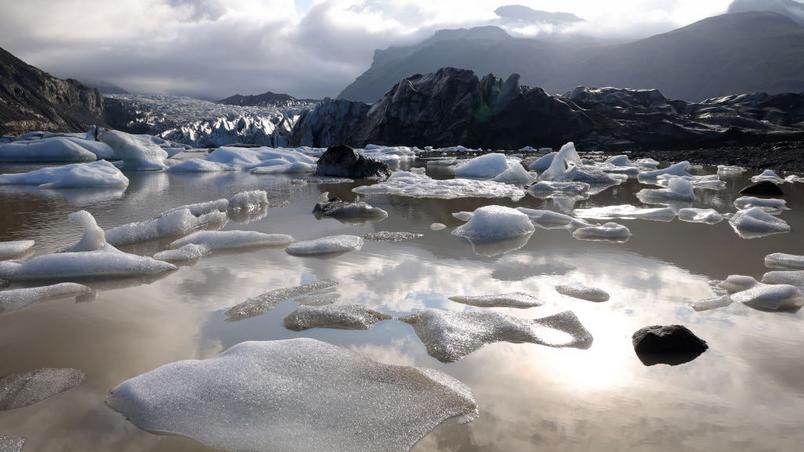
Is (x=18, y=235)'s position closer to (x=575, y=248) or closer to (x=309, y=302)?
(x=309, y=302)

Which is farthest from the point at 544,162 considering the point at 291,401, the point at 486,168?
the point at 291,401

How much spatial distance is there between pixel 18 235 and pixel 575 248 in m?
5.61

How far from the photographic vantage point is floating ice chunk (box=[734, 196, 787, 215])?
682 cm

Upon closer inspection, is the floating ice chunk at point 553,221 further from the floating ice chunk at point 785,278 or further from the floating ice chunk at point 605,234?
the floating ice chunk at point 785,278

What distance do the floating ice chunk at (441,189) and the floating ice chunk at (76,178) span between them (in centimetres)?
514

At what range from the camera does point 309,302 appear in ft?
9.79

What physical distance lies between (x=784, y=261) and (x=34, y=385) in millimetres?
4963

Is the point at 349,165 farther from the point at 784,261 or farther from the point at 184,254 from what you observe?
the point at 784,261

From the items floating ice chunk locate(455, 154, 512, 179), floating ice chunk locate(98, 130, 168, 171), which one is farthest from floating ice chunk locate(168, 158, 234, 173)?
floating ice chunk locate(455, 154, 512, 179)

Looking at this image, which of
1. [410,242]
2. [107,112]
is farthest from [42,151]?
[107,112]

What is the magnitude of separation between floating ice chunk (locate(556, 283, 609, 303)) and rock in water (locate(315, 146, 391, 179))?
9441 mm

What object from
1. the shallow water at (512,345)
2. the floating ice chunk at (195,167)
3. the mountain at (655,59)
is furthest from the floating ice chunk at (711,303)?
the mountain at (655,59)

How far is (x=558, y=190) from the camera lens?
940cm

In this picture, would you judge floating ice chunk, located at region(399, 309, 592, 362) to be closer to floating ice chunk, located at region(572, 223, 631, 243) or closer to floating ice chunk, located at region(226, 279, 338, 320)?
floating ice chunk, located at region(226, 279, 338, 320)
